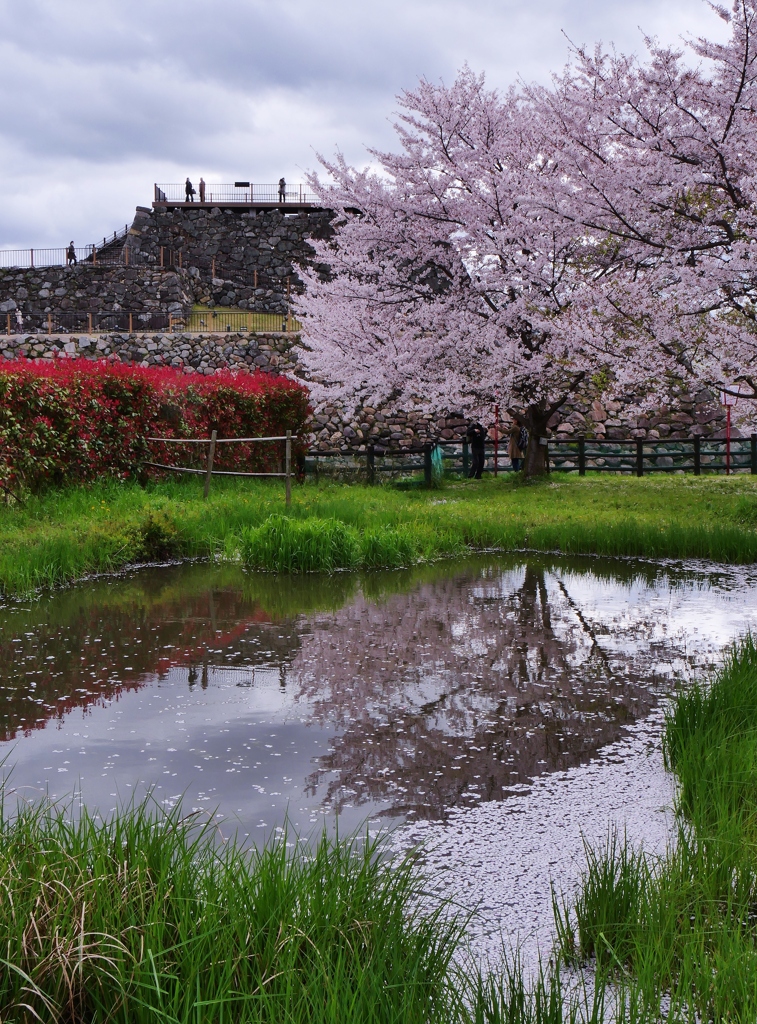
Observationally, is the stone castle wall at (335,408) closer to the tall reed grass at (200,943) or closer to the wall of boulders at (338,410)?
the wall of boulders at (338,410)

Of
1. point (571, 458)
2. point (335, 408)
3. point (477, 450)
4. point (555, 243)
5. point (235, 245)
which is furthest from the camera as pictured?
point (235, 245)

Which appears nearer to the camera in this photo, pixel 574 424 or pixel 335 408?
pixel 335 408

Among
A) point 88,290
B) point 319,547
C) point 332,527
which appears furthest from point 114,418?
point 88,290

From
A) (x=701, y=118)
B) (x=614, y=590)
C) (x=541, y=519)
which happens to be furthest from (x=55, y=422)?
(x=701, y=118)

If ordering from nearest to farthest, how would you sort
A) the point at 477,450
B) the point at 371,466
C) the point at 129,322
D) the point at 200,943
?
the point at 200,943
the point at 371,466
the point at 477,450
the point at 129,322

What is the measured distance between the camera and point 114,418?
1447cm

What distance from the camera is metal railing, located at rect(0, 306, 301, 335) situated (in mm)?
30719

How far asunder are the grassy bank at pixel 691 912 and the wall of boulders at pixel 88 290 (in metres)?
31.2

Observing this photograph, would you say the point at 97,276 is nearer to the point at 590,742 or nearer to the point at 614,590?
the point at 614,590

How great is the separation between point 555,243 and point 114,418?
356 inches

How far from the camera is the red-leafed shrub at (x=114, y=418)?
1249 cm

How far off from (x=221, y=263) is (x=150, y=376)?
23.1 meters

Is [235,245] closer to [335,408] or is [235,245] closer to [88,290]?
[88,290]

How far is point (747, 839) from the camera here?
10.5 ft
